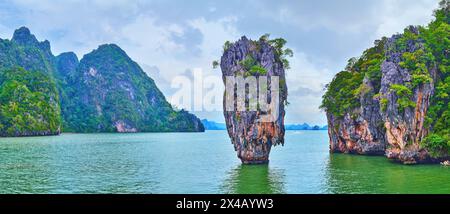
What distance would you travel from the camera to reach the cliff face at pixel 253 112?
33.0m

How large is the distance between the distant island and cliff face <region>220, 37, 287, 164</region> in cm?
8211

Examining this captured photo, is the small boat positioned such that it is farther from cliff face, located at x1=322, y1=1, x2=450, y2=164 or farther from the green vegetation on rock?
the green vegetation on rock

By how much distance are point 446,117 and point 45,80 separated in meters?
110

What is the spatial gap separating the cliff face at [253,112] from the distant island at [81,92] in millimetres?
82111

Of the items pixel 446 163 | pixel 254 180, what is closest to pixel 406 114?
pixel 446 163

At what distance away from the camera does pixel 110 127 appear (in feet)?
508

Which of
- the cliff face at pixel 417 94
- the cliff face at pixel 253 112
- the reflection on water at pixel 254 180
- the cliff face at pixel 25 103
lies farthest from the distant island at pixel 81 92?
the cliff face at pixel 417 94

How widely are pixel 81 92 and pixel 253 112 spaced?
14705cm

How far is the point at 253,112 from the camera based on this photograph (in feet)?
108

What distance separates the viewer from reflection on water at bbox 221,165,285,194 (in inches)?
881

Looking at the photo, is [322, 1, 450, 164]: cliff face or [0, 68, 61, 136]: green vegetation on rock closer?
[322, 1, 450, 164]: cliff face

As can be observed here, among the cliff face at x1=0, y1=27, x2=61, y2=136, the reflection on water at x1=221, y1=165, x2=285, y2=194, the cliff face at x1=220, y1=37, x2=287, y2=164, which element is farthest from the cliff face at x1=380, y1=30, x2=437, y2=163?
the cliff face at x1=0, y1=27, x2=61, y2=136
